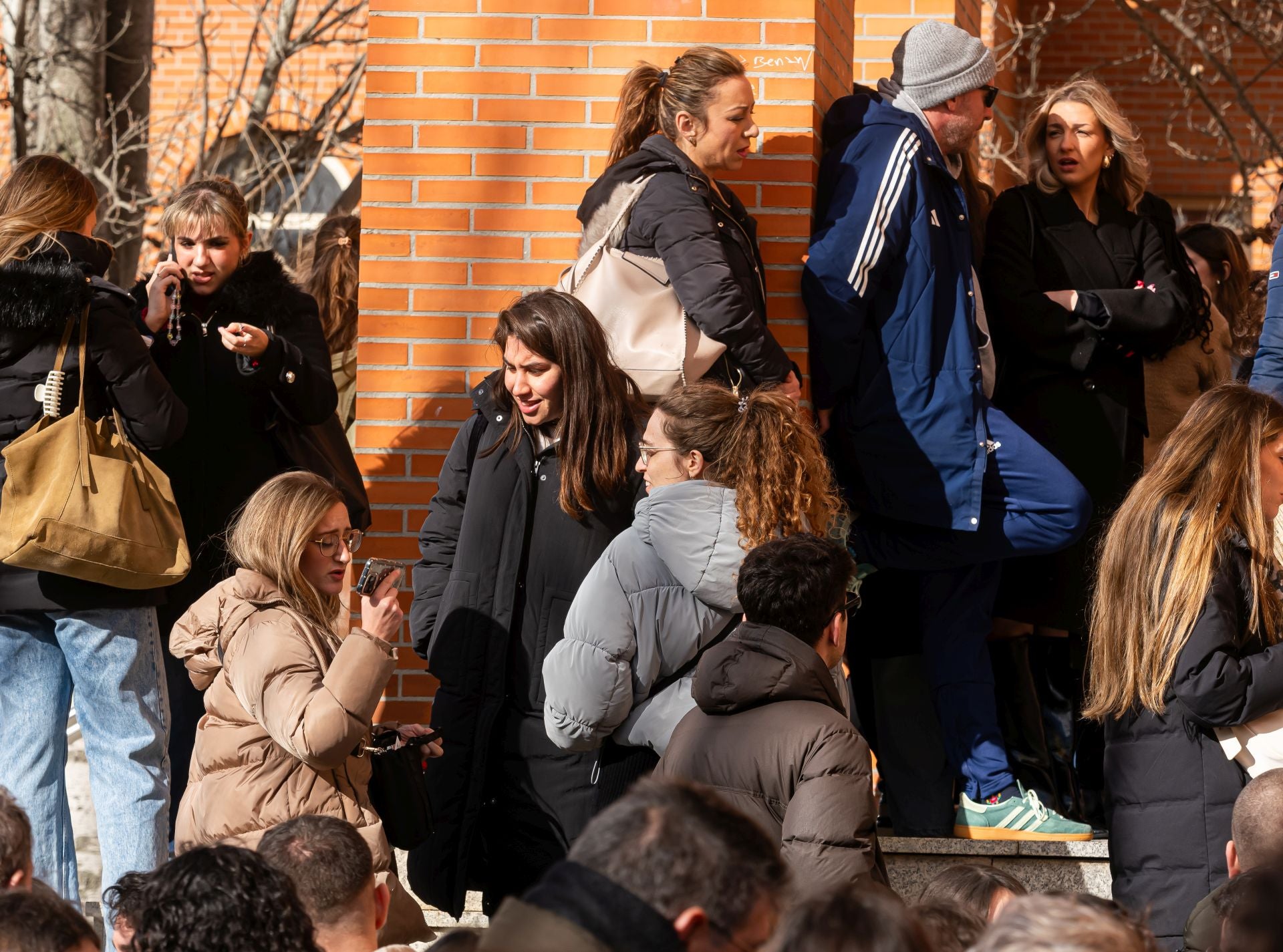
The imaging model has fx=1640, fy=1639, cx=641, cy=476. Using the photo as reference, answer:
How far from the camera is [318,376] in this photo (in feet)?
16.4

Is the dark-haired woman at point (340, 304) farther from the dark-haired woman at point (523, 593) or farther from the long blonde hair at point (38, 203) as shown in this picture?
the dark-haired woman at point (523, 593)

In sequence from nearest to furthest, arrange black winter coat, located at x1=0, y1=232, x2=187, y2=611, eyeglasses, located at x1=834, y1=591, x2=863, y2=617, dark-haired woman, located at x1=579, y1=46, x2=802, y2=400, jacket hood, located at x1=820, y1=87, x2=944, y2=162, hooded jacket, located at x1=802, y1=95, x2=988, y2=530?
eyeglasses, located at x1=834, y1=591, x2=863, y2=617 → black winter coat, located at x1=0, y1=232, x2=187, y2=611 → dark-haired woman, located at x1=579, y1=46, x2=802, y2=400 → hooded jacket, located at x1=802, y1=95, x2=988, y2=530 → jacket hood, located at x1=820, y1=87, x2=944, y2=162

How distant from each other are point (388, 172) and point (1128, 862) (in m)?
3.06

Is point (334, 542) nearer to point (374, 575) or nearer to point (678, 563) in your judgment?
point (374, 575)

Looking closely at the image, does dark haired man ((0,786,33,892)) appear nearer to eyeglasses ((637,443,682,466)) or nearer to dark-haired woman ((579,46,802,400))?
eyeglasses ((637,443,682,466))

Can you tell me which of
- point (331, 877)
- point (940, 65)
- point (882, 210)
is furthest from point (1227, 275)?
point (331, 877)

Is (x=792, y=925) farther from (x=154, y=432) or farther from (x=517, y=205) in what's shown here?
(x=517, y=205)

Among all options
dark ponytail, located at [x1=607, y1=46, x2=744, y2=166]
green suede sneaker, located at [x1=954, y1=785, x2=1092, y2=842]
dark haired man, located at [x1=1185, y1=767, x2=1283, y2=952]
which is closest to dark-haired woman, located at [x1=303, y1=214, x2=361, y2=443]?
dark ponytail, located at [x1=607, y1=46, x2=744, y2=166]

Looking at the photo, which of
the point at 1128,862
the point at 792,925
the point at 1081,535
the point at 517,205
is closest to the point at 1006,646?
the point at 1081,535

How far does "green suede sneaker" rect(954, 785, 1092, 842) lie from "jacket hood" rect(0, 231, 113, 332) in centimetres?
291

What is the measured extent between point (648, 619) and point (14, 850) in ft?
4.99

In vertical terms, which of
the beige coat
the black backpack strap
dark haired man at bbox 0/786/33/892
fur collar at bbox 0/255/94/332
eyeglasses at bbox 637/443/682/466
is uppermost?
fur collar at bbox 0/255/94/332

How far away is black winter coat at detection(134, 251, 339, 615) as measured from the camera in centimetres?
490

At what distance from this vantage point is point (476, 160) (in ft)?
17.2
